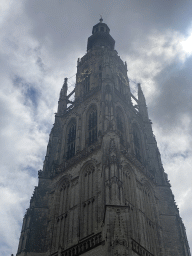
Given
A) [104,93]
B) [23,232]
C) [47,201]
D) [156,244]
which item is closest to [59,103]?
[104,93]

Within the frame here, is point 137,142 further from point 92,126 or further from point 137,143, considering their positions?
point 92,126

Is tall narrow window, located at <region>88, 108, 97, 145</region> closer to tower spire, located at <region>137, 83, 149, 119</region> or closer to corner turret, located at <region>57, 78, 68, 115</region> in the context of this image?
corner turret, located at <region>57, 78, 68, 115</region>

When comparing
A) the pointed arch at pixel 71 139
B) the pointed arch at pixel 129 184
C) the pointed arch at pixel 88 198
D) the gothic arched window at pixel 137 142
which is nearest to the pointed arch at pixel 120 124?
Result: the gothic arched window at pixel 137 142

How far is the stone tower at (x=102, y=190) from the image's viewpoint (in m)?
23.1

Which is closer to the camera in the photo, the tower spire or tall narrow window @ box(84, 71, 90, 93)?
tall narrow window @ box(84, 71, 90, 93)

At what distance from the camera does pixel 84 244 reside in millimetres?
22781

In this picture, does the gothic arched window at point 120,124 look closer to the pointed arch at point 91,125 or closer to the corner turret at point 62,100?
the pointed arch at point 91,125

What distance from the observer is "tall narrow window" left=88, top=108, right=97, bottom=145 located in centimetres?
3328

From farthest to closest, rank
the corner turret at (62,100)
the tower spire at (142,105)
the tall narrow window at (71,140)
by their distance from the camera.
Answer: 1. the tower spire at (142,105)
2. the corner turret at (62,100)
3. the tall narrow window at (71,140)

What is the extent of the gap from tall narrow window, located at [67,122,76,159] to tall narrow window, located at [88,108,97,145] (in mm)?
2403

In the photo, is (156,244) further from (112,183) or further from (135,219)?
(112,183)

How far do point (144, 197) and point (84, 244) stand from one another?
9.29 meters

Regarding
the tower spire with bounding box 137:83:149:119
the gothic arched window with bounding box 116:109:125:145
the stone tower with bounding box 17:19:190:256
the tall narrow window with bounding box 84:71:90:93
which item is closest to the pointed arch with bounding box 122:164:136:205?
the stone tower with bounding box 17:19:190:256

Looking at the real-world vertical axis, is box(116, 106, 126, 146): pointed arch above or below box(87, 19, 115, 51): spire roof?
below
